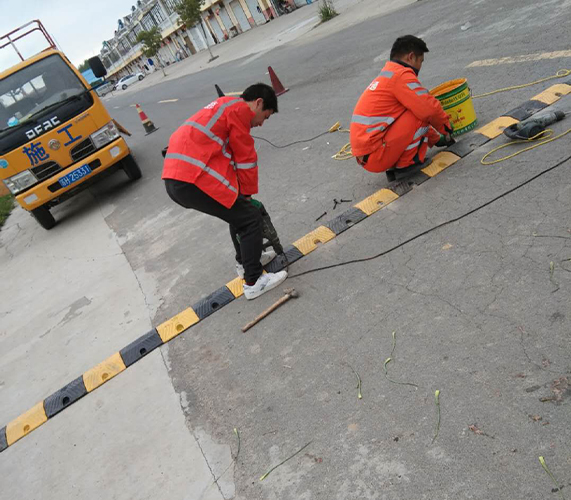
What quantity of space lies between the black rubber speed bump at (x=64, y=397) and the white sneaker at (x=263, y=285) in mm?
1524

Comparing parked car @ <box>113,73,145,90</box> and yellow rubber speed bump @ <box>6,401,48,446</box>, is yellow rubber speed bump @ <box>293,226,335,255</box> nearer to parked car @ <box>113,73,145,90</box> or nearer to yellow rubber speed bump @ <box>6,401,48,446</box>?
yellow rubber speed bump @ <box>6,401,48,446</box>

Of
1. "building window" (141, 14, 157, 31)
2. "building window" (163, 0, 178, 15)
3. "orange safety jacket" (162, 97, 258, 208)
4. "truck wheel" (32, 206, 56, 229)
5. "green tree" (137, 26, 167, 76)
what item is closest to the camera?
"orange safety jacket" (162, 97, 258, 208)

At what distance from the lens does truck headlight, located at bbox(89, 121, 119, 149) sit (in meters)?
7.33

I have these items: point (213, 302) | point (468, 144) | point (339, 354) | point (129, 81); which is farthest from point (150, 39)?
point (339, 354)

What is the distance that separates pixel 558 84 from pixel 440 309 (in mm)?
3453

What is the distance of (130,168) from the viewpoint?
845 cm

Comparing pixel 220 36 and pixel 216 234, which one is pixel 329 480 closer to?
pixel 216 234

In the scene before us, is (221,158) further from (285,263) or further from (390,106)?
(390,106)

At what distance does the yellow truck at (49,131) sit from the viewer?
6.77 m

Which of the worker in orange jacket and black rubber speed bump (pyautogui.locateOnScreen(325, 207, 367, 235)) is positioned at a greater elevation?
the worker in orange jacket

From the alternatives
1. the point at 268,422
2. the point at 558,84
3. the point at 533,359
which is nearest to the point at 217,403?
the point at 268,422

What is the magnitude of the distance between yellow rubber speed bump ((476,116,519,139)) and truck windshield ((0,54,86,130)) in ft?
19.6

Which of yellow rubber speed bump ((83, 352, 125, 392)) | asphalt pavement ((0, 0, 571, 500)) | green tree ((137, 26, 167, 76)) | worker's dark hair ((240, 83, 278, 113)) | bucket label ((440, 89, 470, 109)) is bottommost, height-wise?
asphalt pavement ((0, 0, 571, 500))

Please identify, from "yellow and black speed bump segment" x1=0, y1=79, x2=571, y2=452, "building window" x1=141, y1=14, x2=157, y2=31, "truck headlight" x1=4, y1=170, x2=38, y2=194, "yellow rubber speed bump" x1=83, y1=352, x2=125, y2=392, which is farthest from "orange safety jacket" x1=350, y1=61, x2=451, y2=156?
"building window" x1=141, y1=14, x2=157, y2=31
